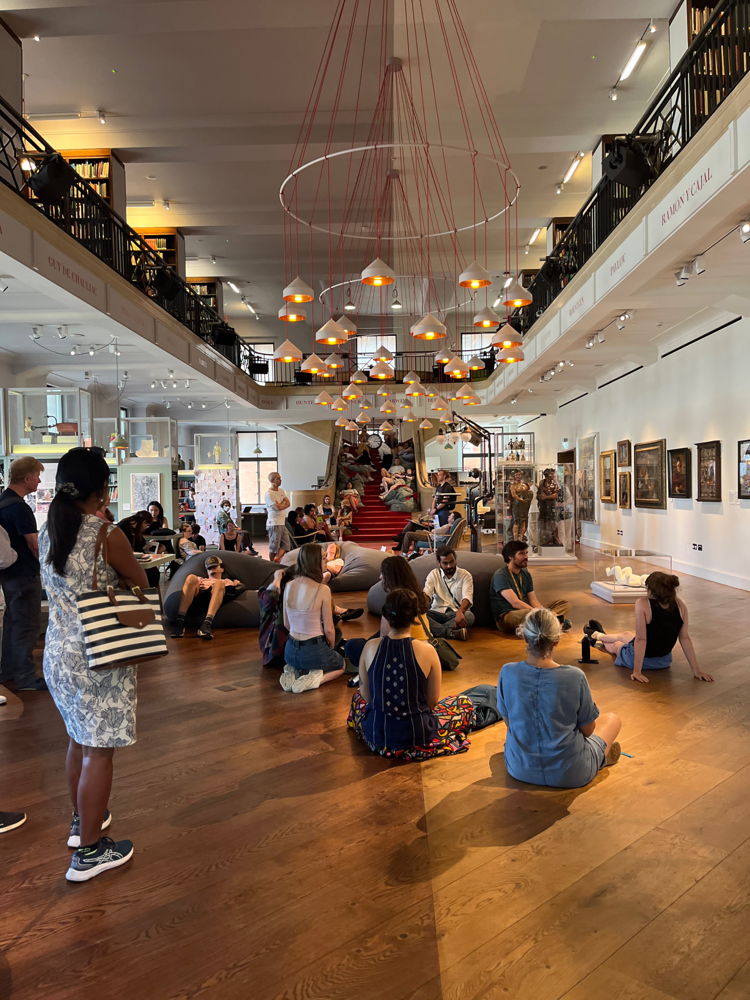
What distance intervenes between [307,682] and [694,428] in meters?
8.89

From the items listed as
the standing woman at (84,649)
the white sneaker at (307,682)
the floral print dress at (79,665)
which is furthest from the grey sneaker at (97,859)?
the white sneaker at (307,682)

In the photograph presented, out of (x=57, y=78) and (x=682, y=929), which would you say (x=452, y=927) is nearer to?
(x=682, y=929)

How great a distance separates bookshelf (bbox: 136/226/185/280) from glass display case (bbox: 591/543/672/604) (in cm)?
1110

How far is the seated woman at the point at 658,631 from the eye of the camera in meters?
5.40

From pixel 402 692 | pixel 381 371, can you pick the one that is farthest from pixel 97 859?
pixel 381 371

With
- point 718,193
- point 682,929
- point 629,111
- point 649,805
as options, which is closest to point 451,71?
point 629,111

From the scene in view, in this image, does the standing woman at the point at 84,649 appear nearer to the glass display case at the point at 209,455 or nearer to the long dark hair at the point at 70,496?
Result: the long dark hair at the point at 70,496

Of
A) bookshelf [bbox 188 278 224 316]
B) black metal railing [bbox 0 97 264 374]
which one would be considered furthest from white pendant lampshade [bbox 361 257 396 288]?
bookshelf [bbox 188 278 224 316]

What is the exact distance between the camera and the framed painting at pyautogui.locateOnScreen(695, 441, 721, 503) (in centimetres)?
1090

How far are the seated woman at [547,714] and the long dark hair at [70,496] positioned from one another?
205 centimetres

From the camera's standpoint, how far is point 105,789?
2928mm

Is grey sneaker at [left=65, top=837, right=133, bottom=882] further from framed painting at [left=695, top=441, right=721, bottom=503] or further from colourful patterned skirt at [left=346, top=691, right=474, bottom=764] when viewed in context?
framed painting at [left=695, top=441, right=721, bottom=503]

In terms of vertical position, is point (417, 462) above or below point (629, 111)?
below

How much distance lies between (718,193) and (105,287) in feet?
24.8
